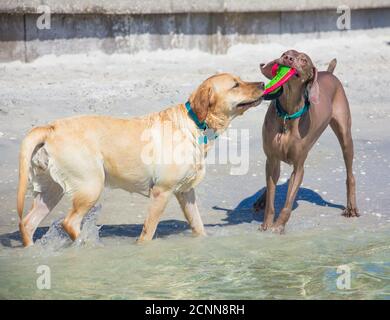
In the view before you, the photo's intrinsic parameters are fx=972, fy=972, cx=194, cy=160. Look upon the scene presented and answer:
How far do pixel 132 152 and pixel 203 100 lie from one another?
680 mm

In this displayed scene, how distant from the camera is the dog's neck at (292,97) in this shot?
7.82 meters

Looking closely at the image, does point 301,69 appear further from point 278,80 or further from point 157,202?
point 157,202

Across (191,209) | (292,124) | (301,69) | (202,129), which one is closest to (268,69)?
(301,69)

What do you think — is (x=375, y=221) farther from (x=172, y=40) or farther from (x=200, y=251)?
(x=172, y=40)

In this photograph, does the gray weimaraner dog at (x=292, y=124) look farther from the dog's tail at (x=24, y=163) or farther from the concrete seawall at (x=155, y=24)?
the concrete seawall at (x=155, y=24)

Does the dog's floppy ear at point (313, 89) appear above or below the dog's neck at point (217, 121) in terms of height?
above

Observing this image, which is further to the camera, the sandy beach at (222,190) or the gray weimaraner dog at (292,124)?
the gray weimaraner dog at (292,124)

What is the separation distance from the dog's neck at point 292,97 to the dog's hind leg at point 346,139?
903mm

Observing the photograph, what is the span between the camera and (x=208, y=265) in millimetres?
7449

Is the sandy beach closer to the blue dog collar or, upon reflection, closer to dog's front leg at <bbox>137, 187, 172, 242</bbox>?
dog's front leg at <bbox>137, 187, 172, 242</bbox>

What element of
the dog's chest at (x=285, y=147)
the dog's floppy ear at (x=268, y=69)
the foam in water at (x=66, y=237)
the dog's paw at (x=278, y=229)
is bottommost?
the dog's paw at (x=278, y=229)

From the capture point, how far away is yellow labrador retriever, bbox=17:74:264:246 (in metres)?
7.29

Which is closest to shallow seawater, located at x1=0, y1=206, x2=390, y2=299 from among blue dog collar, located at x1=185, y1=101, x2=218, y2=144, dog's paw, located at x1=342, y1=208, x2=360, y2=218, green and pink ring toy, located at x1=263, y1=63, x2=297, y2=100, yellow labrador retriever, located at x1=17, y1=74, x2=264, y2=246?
yellow labrador retriever, located at x1=17, y1=74, x2=264, y2=246

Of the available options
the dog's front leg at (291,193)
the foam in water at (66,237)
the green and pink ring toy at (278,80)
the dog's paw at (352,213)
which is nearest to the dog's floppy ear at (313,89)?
the green and pink ring toy at (278,80)
